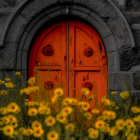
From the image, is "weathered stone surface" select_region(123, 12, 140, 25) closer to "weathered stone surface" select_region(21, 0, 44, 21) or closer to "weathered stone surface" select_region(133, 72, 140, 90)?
"weathered stone surface" select_region(133, 72, 140, 90)

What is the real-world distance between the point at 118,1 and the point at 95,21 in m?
0.51

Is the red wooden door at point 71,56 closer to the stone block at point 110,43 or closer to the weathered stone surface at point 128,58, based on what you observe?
the stone block at point 110,43

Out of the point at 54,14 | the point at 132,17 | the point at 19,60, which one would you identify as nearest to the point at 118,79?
the point at 132,17

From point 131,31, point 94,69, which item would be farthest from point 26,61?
point 131,31

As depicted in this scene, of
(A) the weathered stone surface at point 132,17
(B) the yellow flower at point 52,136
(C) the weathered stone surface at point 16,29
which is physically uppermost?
(A) the weathered stone surface at point 132,17

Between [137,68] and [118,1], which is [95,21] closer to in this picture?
[118,1]

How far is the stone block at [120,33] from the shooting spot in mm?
2822

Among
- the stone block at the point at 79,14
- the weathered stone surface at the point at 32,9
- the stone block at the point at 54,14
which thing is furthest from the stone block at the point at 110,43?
the weathered stone surface at the point at 32,9

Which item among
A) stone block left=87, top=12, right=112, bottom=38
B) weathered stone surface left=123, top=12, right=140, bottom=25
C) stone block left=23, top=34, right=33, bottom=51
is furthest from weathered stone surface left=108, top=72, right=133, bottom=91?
stone block left=23, top=34, right=33, bottom=51

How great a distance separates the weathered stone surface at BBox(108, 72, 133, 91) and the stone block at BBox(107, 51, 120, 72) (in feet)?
0.27

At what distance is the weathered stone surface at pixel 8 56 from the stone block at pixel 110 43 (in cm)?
146

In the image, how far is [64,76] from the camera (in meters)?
3.06

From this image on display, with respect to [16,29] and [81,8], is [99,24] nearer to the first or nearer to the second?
[81,8]

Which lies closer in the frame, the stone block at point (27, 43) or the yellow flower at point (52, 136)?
the yellow flower at point (52, 136)
